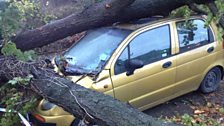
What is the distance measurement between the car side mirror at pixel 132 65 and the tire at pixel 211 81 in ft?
6.17

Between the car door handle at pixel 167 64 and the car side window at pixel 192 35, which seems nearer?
the car door handle at pixel 167 64

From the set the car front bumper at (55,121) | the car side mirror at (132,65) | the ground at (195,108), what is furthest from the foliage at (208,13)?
the car front bumper at (55,121)

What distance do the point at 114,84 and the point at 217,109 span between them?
2128 mm

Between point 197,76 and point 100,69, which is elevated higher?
point 100,69

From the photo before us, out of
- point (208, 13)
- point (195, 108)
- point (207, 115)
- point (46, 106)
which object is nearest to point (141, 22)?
point (208, 13)

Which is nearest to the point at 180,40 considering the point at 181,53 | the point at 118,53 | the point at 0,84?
the point at 181,53

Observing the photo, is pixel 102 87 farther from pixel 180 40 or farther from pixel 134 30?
pixel 180 40

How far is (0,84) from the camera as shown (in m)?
5.25

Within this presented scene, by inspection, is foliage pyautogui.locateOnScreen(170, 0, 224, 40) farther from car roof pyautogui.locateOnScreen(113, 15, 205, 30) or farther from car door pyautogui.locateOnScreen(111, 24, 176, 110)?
car door pyautogui.locateOnScreen(111, 24, 176, 110)

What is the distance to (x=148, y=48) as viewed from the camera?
6.36 m

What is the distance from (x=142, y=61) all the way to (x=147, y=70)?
17cm

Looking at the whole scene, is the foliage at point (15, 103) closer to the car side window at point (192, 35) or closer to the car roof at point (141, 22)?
the car roof at point (141, 22)

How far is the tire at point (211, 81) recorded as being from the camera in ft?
24.4

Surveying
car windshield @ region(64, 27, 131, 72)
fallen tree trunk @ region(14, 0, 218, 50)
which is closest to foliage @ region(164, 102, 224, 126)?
car windshield @ region(64, 27, 131, 72)
